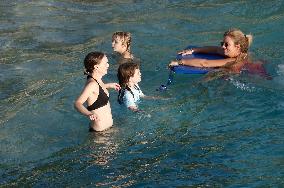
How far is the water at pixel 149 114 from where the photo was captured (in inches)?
249

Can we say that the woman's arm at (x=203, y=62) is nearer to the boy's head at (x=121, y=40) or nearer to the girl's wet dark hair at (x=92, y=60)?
the boy's head at (x=121, y=40)

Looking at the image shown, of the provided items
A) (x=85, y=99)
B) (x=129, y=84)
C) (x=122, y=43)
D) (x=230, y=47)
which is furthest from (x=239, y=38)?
(x=85, y=99)

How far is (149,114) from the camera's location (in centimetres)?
788

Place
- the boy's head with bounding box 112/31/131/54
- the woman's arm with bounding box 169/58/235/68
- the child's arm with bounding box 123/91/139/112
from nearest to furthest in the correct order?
1. the child's arm with bounding box 123/91/139/112
2. the woman's arm with bounding box 169/58/235/68
3. the boy's head with bounding box 112/31/131/54

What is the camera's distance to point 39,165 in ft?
21.9

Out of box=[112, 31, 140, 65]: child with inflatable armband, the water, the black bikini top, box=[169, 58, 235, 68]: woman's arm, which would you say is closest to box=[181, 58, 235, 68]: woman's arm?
box=[169, 58, 235, 68]: woman's arm

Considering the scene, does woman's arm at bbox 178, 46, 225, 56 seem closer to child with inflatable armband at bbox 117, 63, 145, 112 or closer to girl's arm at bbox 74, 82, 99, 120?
child with inflatable armband at bbox 117, 63, 145, 112

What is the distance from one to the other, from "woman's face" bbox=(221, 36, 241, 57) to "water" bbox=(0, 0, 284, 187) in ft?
1.39

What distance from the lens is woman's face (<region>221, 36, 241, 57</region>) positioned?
8.68 m

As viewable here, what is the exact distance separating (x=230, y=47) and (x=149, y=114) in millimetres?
1827

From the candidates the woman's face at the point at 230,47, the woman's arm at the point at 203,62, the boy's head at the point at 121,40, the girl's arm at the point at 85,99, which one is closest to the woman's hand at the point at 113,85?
the girl's arm at the point at 85,99

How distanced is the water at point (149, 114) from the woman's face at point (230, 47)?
16.6 inches

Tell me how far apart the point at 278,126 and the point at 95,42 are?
5419 millimetres

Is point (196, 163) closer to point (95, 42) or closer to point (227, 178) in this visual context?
point (227, 178)
